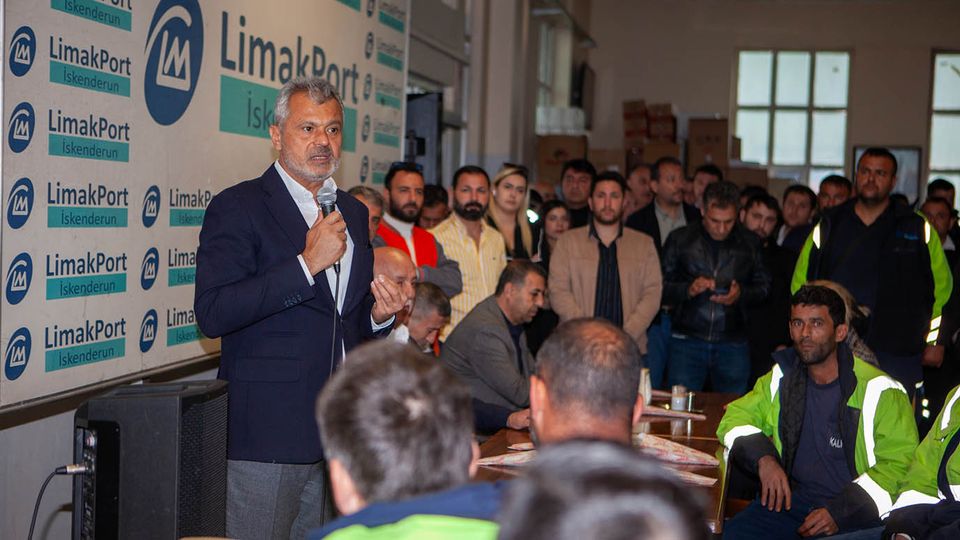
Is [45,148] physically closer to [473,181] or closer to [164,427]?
[164,427]

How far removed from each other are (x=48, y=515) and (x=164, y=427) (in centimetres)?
163

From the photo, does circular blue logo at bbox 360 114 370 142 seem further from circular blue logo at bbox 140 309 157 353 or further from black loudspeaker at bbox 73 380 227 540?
black loudspeaker at bbox 73 380 227 540

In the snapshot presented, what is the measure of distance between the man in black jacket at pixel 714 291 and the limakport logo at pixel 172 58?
297 centimetres

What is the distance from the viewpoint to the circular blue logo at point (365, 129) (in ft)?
19.5

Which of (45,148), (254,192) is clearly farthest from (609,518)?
(45,148)

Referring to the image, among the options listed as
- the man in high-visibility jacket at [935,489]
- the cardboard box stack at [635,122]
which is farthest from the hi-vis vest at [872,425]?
the cardboard box stack at [635,122]

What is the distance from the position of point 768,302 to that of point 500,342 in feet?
8.95

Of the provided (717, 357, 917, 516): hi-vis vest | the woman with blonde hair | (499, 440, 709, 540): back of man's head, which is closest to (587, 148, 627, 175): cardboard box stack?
the woman with blonde hair

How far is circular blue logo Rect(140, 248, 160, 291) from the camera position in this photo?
3629 mm

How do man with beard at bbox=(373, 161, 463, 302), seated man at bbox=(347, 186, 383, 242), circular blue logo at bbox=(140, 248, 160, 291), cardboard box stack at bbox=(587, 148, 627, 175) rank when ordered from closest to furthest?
circular blue logo at bbox=(140, 248, 160, 291)
seated man at bbox=(347, 186, 383, 242)
man with beard at bbox=(373, 161, 463, 302)
cardboard box stack at bbox=(587, 148, 627, 175)

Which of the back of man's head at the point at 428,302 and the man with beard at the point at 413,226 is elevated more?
the man with beard at the point at 413,226

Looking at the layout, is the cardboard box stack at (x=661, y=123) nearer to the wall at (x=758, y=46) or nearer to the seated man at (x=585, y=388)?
the wall at (x=758, y=46)

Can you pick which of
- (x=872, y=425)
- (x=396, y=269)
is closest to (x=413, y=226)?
(x=396, y=269)

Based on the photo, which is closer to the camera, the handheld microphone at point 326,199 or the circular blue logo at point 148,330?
the handheld microphone at point 326,199
